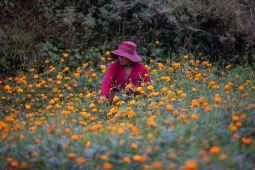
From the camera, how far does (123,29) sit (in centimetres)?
646

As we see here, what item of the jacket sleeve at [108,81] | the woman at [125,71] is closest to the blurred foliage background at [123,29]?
the woman at [125,71]

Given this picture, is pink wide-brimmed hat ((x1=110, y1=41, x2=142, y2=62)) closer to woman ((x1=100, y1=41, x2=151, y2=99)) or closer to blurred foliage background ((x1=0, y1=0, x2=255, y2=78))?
woman ((x1=100, y1=41, x2=151, y2=99))

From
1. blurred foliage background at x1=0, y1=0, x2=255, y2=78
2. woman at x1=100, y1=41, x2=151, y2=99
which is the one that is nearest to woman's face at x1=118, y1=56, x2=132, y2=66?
woman at x1=100, y1=41, x2=151, y2=99

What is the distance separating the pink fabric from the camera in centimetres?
401

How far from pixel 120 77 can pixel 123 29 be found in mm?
2689

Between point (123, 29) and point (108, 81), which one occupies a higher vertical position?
point (123, 29)

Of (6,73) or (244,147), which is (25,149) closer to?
(244,147)

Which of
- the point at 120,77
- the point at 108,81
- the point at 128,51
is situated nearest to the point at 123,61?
the point at 128,51

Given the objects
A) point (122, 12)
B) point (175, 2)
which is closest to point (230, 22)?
point (175, 2)

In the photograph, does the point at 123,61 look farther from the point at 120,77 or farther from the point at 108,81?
the point at 108,81

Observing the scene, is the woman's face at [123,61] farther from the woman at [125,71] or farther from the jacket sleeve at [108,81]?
the jacket sleeve at [108,81]

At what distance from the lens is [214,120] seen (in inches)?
95.3

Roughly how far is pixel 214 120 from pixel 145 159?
93 cm

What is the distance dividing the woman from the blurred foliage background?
1834mm
